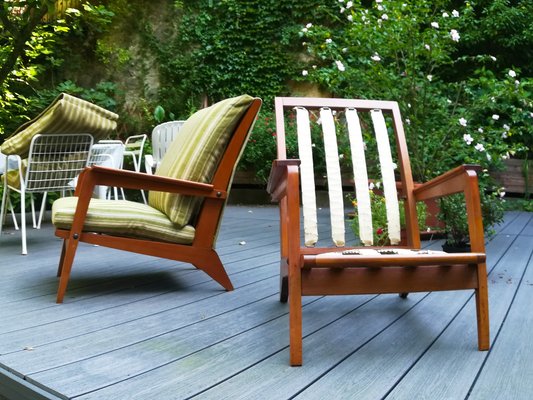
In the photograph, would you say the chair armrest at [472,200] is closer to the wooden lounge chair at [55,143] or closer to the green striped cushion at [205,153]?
the green striped cushion at [205,153]

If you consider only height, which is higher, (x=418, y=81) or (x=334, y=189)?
(x=418, y=81)

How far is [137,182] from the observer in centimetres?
235

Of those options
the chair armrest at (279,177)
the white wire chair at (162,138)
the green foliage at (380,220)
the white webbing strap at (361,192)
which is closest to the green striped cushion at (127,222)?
the chair armrest at (279,177)

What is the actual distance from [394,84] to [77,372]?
3796 mm

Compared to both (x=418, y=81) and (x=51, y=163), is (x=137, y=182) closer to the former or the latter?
(x=51, y=163)

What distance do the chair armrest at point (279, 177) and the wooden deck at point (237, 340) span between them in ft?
1.58

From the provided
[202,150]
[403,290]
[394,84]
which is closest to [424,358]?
[403,290]

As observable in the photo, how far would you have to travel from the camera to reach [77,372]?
1529mm

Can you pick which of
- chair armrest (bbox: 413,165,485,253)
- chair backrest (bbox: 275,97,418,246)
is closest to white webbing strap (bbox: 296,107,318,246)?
chair backrest (bbox: 275,97,418,246)

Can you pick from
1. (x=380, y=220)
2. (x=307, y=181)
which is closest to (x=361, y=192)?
(x=307, y=181)

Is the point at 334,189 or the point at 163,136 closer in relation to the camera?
the point at 334,189

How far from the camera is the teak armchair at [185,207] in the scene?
7.75 ft

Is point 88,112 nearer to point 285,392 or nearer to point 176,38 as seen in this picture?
point 285,392

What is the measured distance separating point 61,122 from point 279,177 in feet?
7.15
